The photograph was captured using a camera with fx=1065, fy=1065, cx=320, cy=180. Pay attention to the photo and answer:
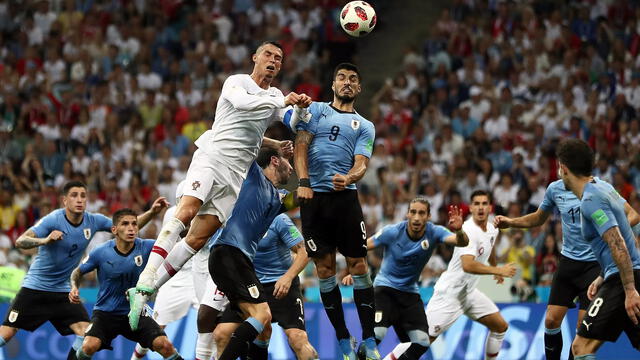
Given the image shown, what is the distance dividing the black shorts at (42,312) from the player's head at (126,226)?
1.27 meters

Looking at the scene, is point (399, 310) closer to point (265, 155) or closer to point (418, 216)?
point (418, 216)

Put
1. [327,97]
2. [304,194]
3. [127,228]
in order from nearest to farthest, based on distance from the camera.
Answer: [304,194], [127,228], [327,97]

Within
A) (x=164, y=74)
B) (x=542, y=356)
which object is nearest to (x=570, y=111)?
(x=542, y=356)

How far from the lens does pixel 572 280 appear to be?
1225 centimetres

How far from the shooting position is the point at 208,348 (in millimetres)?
12359

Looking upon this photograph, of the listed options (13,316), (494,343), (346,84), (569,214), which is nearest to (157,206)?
(346,84)

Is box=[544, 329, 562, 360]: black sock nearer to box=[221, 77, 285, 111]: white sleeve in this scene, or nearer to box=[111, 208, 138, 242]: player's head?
box=[221, 77, 285, 111]: white sleeve

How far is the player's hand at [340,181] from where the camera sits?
1075 cm

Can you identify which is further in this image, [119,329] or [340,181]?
[119,329]

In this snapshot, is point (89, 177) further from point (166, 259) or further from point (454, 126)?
point (166, 259)

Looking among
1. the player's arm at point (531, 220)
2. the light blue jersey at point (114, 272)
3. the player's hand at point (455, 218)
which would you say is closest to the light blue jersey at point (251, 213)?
the player's hand at point (455, 218)

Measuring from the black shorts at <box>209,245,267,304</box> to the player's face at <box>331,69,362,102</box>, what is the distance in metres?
2.14

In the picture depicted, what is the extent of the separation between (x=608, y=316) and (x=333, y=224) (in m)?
3.03

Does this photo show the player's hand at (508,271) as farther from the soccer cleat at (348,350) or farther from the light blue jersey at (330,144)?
the light blue jersey at (330,144)
